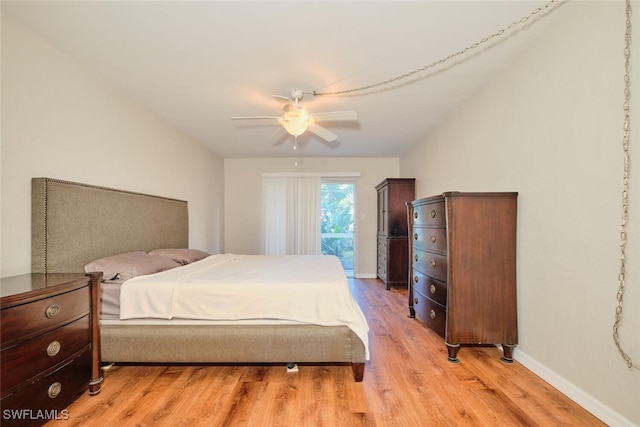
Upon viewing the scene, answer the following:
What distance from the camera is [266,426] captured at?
140 centimetres

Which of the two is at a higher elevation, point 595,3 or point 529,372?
point 595,3

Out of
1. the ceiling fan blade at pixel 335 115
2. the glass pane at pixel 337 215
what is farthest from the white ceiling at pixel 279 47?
the glass pane at pixel 337 215

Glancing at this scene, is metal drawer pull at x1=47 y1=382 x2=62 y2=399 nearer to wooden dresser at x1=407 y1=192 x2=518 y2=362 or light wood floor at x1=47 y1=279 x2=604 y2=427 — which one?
light wood floor at x1=47 y1=279 x2=604 y2=427

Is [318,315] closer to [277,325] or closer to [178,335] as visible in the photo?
[277,325]

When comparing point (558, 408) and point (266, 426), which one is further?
point (558, 408)

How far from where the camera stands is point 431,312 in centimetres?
239

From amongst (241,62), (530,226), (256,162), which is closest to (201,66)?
(241,62)

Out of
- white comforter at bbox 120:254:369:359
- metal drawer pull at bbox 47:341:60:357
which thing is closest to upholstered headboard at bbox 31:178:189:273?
white comforter at bbox 120:254:369:359

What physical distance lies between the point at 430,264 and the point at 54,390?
102 inches

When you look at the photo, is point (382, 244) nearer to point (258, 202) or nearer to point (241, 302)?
point (258, 202)

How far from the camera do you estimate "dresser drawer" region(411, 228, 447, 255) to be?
2205mm

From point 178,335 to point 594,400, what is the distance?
2459 millimetres

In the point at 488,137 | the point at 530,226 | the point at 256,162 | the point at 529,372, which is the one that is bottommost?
the point at 529,372

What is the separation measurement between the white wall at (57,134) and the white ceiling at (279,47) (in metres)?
0.14
